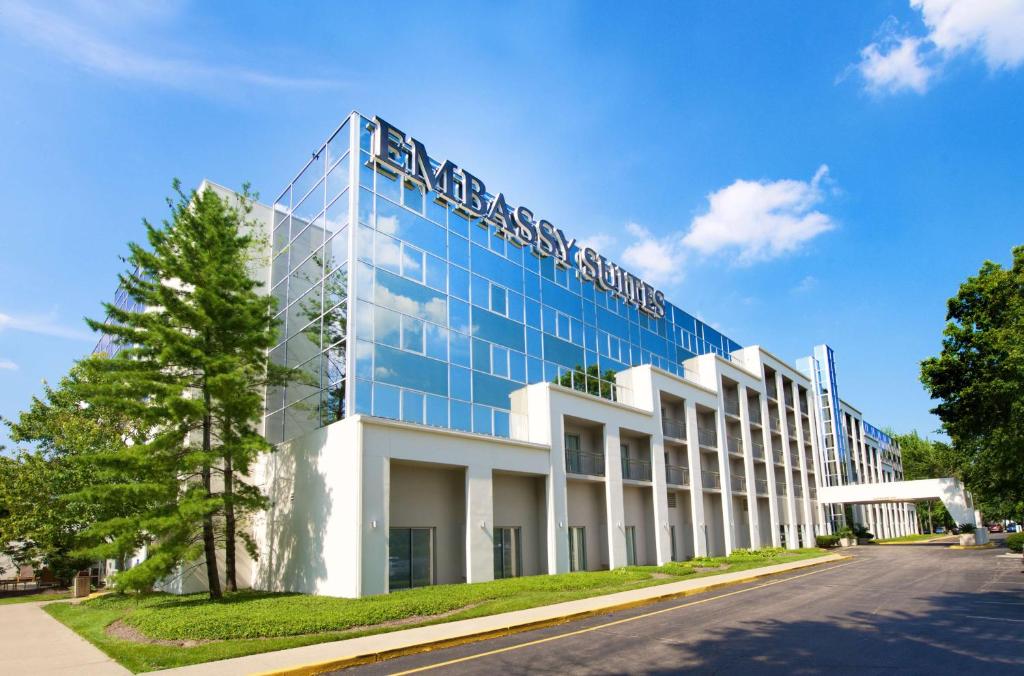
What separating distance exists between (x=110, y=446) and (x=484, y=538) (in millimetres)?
19705

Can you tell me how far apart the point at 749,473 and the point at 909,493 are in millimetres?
22144

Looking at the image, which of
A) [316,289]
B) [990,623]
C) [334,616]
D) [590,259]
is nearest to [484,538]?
[334,616]

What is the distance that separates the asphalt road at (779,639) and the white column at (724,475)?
21.2 m

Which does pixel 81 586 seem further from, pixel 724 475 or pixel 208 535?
pixel 724 475

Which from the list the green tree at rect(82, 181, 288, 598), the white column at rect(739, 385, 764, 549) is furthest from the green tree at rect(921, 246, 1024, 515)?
the green tree at rect(82, 181, 288, 598)

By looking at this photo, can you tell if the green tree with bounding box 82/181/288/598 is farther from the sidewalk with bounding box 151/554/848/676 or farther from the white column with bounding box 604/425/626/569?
the white column with bounding box 604/425/626/569

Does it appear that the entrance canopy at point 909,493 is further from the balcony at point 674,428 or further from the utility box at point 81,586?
the utility box at point 81,586

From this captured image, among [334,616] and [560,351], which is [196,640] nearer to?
[334,616]

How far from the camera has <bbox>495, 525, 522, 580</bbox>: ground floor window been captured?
27766 mm

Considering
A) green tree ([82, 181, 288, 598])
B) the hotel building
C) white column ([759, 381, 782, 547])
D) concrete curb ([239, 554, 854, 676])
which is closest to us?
concrete curb ([239, 554, 854, 676])

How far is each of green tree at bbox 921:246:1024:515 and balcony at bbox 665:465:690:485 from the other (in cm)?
1692

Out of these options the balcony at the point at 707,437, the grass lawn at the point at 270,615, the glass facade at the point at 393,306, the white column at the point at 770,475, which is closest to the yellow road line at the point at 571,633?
the grass lawn at the point at 270,615

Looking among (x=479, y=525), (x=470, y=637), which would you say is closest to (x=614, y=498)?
(x=479, y=525)

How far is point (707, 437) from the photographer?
4469 cm
